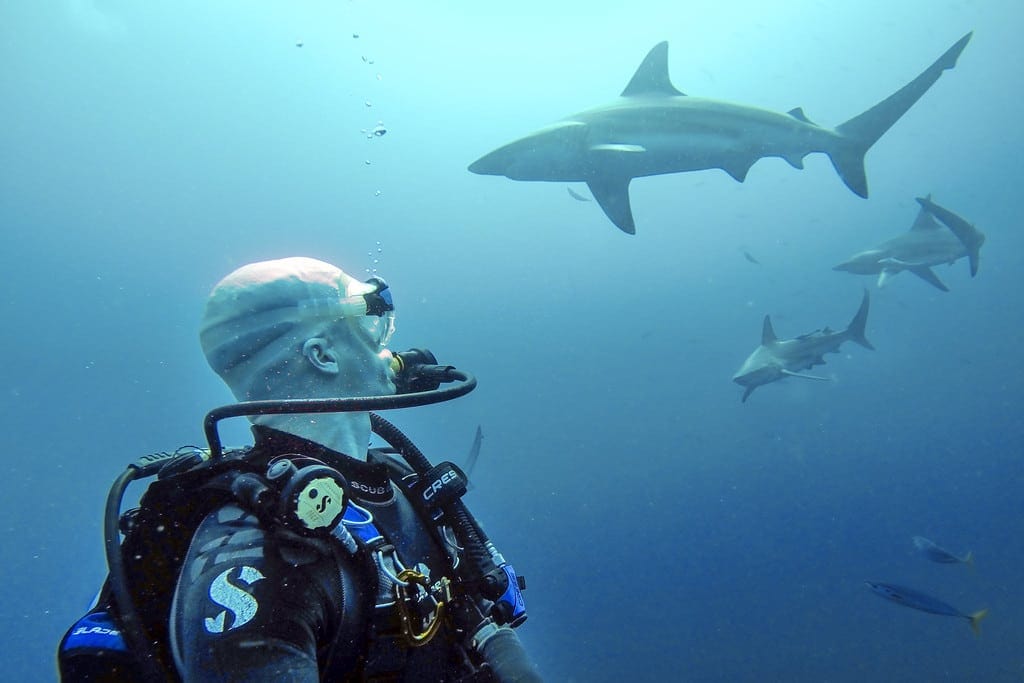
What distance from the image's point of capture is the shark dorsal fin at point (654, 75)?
368 inches

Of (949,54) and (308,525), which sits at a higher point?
(949,54)

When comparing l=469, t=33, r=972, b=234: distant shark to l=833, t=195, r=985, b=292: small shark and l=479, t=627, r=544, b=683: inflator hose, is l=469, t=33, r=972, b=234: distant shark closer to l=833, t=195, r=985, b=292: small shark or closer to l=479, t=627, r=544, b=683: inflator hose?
l=833, t=195, r=985, b=292: small shark

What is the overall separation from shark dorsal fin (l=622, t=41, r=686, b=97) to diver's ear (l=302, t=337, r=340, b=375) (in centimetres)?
875

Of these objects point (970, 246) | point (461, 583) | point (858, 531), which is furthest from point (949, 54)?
point (858, 531)

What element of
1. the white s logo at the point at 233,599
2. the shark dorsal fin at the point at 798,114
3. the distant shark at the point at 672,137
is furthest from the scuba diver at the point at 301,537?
the shark dorsal fin at the point at 798,114

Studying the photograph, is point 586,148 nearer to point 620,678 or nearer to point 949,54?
point 949,54

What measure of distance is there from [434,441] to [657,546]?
2479cm

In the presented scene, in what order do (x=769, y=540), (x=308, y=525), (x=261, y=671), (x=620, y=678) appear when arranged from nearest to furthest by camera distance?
(x=261, y=671), (x=308, y=525), (x=620, y=678), (x=769, y=540)

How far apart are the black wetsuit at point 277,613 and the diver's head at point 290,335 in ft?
0.90

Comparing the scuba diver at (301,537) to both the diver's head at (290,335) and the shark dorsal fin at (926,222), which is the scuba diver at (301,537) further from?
the shark dorsal fin at (926,222)

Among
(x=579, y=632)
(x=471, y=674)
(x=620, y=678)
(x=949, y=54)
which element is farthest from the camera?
(x=579, y=632)

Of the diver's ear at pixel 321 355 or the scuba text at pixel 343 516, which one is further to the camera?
the diver's ear at pixel 321 355

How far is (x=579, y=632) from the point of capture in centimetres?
2289

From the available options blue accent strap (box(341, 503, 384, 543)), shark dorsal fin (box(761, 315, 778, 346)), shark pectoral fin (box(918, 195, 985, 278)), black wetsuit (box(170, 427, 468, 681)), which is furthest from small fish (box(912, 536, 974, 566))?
blue accent strap (box(341, 503, 384, 543))
